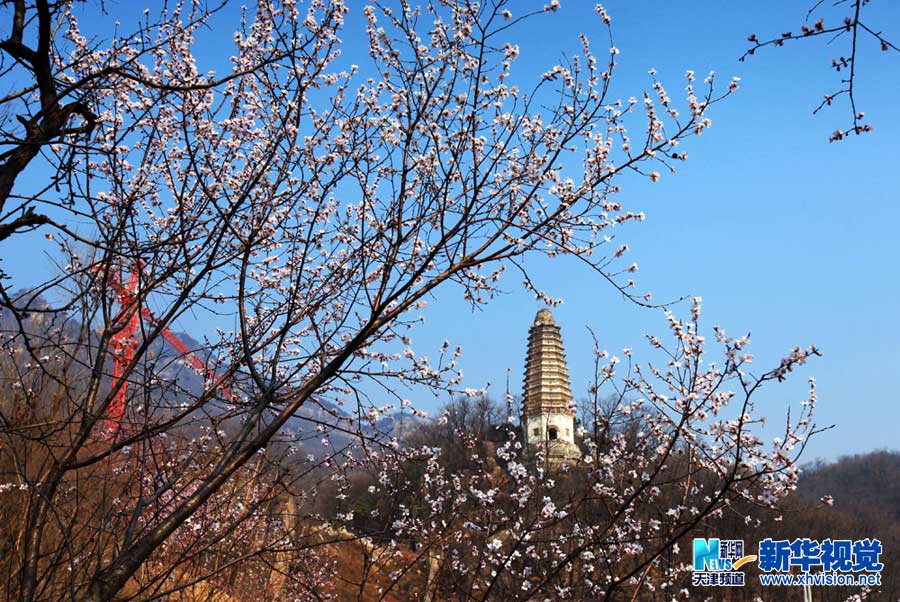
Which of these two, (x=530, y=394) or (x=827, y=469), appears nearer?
(x=530, y=394)

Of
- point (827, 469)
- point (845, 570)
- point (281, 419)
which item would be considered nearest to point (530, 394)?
point (845, 570)

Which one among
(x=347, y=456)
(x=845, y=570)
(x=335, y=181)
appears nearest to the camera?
(x=335, y=181)

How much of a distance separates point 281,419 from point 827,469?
104 m

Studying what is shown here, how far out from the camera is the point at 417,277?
338 cm

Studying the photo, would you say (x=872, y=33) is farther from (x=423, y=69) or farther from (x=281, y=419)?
(x=281, y=419)
